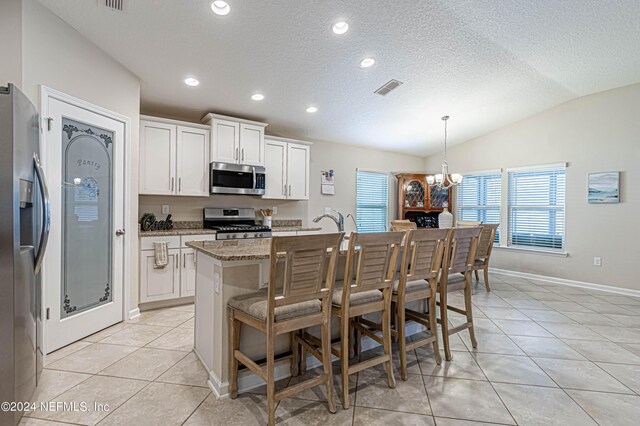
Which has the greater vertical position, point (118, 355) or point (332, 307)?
point (332, 307)

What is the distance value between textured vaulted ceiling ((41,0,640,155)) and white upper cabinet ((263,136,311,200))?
354 millimetres

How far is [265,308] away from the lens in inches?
65.7

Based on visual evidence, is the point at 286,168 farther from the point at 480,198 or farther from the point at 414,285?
the point at 480,198

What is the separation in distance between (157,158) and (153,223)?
2.69 ft

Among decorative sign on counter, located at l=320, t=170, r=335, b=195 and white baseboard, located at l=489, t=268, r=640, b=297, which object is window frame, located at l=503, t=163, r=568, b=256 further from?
decorative sign on counter, located at l=320, t=170, r=335, b=195

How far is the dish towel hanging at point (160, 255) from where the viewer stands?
11.2 feet

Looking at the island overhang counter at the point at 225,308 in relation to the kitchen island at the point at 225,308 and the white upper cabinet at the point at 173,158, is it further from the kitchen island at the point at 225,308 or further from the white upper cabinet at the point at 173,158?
the white upper cabinet at the point at 173,158

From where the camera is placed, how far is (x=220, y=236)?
387 centimetres

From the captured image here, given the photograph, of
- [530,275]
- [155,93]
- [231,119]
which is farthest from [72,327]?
[530,275]

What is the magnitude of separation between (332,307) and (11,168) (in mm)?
1896

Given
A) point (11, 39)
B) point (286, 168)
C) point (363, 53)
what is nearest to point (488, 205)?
point (286, 168)

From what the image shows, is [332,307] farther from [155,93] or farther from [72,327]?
[155,93]

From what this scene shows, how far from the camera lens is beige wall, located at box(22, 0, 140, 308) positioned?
7.35 feet

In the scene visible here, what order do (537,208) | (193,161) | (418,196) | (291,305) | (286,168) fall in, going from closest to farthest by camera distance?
(291,305)
(193,161)
(286,168)
(537,208)
(418,196)
